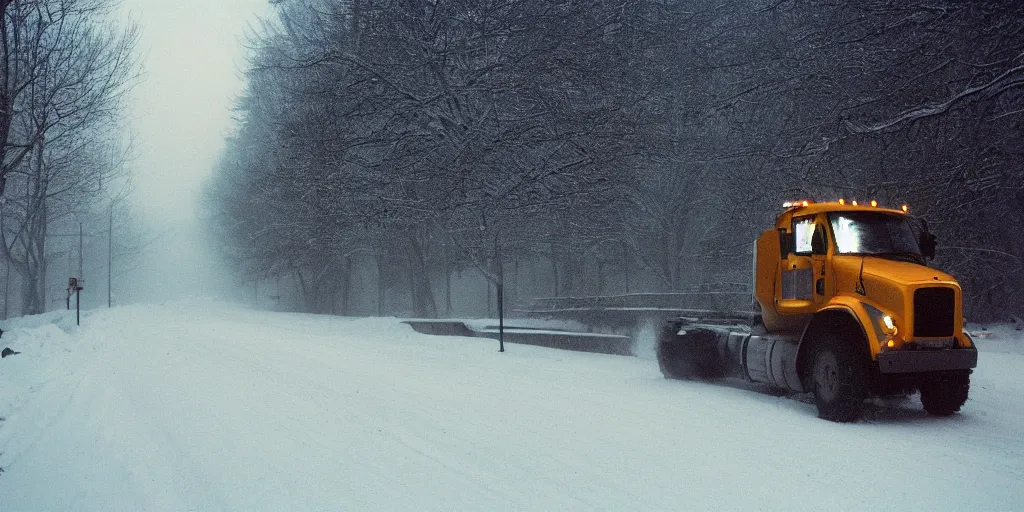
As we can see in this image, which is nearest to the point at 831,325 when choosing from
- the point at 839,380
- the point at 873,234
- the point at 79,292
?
the point at 839,380

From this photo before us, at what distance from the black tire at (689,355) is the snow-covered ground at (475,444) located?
0.82ft

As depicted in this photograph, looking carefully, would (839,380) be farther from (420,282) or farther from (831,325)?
(420,282)

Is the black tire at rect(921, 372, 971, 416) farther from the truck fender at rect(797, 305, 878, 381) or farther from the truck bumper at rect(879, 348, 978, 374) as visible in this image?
the truck fender at rect(797, 305, 878, 381)

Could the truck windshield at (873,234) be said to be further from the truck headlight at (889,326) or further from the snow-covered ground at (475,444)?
the snow-covered ground at (475,444)

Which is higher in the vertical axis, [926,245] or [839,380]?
[926,245]

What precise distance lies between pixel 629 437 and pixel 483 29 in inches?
501

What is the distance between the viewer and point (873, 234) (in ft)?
32.5

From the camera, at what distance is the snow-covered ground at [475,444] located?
234 inches

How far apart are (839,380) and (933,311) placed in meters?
1.27

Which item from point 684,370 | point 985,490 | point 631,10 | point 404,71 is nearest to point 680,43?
point 631,10

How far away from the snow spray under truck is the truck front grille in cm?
1

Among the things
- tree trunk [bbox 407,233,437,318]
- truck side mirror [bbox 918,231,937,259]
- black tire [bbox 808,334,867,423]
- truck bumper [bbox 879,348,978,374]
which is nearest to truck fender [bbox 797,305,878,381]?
black tire [bbox 808,334,867,423]

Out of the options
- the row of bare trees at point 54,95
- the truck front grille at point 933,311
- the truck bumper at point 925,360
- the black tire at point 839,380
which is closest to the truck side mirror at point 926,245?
the truck front grille at point 933,311

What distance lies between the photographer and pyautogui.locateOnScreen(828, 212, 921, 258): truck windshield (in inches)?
386
